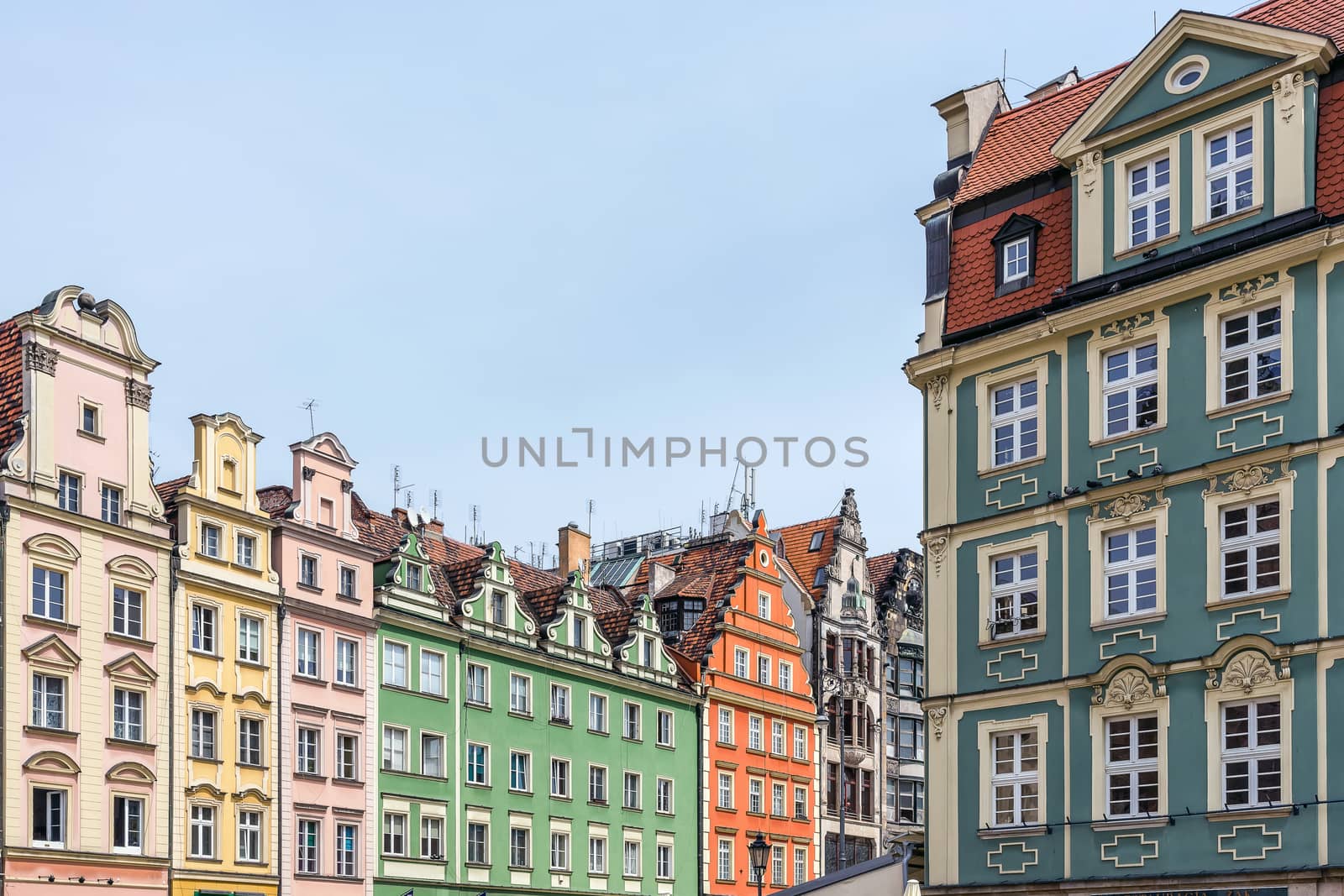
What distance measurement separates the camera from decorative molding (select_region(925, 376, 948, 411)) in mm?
32834

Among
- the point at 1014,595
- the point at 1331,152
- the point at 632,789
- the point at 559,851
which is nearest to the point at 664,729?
the point at 632,789

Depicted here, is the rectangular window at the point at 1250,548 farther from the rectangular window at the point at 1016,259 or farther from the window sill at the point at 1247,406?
the rectangular window at the point at 1016,259

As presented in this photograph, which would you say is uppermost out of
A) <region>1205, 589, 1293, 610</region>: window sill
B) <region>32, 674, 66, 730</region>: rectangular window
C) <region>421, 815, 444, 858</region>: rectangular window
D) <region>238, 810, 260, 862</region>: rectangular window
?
<region>1205, 589, 1293, 610</region>: window sill

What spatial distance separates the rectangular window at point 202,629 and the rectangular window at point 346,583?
506cm

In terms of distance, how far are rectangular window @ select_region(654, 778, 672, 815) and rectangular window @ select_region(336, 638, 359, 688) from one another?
49.1 ft


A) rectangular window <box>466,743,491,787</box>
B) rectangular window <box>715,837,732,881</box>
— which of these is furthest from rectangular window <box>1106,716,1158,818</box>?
rectangular window <box>715,837,732,881</box>

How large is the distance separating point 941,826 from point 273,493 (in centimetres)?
2902

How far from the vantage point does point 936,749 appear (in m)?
31.5

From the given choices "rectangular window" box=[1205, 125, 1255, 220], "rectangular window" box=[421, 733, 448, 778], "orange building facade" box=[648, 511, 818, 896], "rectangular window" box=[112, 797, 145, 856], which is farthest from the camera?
"orange building facade" box=[648, 511, 818, 896]

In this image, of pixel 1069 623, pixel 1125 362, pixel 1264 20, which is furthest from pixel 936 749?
pixel 1264 20

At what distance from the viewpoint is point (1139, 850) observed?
2778 centimetres

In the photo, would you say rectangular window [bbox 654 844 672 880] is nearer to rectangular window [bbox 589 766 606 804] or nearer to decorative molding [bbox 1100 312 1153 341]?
rectangular window [bbox 589 766 606 804]

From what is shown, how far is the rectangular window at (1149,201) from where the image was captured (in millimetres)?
29875

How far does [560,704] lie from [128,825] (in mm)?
18048
